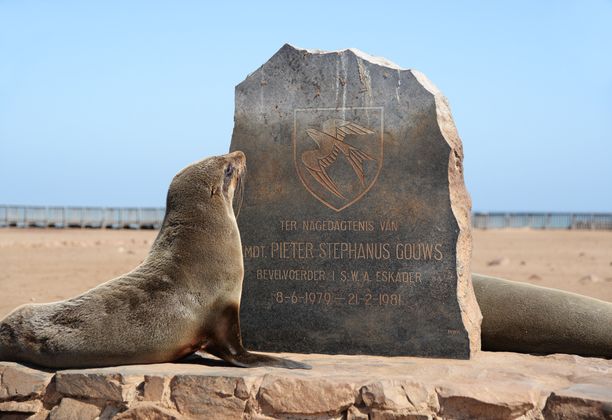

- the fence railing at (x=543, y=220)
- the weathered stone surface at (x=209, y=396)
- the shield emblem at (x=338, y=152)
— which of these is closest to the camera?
the weathered stone surface at (x=209, y=396)

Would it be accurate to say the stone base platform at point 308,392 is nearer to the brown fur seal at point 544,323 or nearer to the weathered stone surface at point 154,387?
the weathered stone surface at point 154,387

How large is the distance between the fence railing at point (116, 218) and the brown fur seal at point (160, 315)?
1278 inches

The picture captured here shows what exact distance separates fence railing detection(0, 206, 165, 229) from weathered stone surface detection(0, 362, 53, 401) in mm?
33921

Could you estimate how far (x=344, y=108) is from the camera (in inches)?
317

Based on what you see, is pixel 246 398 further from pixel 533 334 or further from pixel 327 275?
pixel 533 334

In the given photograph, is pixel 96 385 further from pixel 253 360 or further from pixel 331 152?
pixel 331 152

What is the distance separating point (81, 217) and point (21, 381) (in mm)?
35249

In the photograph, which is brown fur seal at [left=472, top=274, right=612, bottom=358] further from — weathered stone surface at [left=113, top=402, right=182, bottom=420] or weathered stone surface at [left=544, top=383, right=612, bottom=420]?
weathered stone surface at [left=113, top=402, right=182, bottom=420]

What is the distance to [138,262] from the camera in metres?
20.8

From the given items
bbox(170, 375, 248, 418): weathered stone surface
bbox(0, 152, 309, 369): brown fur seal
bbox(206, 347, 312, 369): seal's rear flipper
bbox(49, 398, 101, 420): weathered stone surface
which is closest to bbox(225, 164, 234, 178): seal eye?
bbox(0, 152, 309, 369): brown fur seal

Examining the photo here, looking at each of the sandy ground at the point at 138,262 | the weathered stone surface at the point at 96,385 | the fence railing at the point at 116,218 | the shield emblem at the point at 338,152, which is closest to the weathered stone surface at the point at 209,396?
the weathered stone surface at the point at 96,385

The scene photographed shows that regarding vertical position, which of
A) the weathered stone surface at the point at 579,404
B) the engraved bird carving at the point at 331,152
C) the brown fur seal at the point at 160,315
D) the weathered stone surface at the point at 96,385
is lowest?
the weathered stone surface at the point at 96,385

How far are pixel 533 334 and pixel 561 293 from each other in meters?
0.66

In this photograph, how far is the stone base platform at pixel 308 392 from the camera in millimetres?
6102
